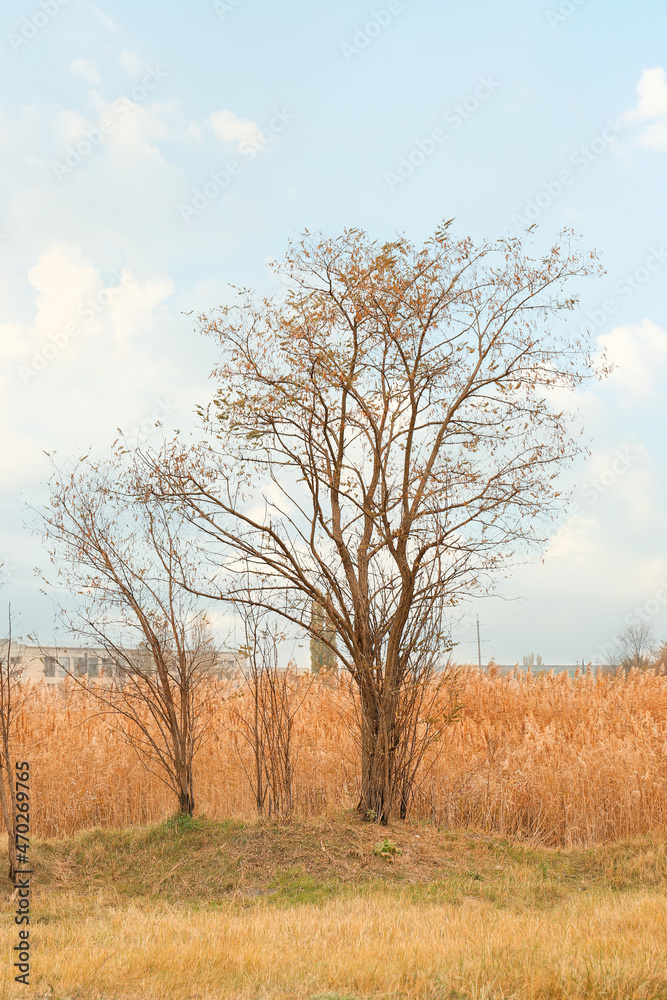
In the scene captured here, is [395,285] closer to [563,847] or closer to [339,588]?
[339,588]

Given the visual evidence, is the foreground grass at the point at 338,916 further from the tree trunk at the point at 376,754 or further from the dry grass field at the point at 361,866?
the tree trunk at the point at 376,754

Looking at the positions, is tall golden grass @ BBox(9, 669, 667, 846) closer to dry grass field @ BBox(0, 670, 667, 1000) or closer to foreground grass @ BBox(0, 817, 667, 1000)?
dry grass field @ BBox(0, 670, 667, 1000)

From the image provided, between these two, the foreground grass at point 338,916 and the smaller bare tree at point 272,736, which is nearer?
the foreground grass at point 338,916

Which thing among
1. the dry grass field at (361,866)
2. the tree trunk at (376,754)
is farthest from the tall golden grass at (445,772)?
the tree trunk at (376,754)

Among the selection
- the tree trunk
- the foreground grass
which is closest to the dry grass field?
the foreground grass

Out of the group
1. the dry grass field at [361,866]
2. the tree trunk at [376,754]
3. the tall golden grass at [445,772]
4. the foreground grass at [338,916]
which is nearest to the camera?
the foreground grass at [338,916]

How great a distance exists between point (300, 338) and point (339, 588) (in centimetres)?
283

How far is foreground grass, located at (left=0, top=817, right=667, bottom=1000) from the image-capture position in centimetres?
452

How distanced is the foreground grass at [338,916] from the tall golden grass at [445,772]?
76cm

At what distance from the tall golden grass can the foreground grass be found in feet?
2.48

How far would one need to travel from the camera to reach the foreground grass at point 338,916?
452 centimetres

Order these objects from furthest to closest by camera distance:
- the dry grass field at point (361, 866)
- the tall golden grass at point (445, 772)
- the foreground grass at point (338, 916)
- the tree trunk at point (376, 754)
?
1. the tall golden grass at point (445, 772)
2. the tree trunk at point (376, 754)
3. the dry grass field at point (361, 866)
4. the foreground grass at point (338, 916)

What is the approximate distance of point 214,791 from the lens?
422 inches

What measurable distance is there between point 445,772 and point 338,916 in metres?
4.35
